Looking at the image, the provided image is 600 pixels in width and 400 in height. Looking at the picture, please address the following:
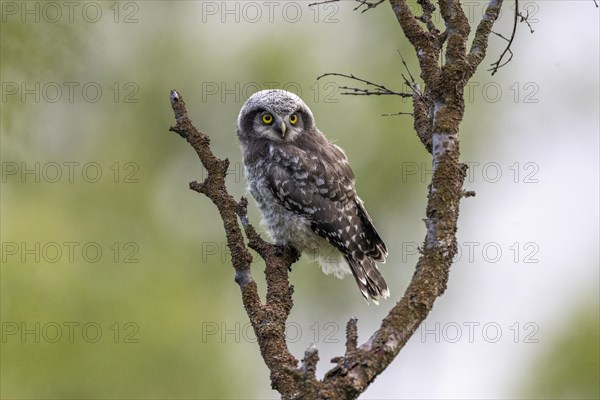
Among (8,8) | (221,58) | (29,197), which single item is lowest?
(29,197)

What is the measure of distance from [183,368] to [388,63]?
242 inches

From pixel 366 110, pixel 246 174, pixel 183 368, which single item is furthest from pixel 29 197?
pixel 246 174

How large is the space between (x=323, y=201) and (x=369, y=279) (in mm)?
643

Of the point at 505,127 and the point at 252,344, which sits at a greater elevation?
the point at 505,127

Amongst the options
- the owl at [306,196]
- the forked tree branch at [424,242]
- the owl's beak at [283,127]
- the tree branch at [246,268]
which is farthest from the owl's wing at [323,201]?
the tree branch at [246,268]

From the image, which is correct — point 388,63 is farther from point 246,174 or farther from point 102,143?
point 246,174

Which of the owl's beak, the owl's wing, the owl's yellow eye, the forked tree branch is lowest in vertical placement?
the forked tree branch

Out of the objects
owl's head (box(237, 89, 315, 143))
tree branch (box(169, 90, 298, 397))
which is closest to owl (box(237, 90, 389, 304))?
owl's head (box(237, 89, 315, 143))

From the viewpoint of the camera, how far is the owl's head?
304 inches

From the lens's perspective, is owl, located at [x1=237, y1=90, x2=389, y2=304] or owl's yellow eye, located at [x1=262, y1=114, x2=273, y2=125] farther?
owl's yellow eye, located at [x1=262, y1=114, x2=273, y2=125]

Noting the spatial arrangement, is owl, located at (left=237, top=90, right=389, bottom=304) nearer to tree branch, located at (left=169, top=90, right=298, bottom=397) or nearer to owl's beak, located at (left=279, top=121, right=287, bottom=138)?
owl's beak, located at (left=279, top=121, right=287, bottom=138)

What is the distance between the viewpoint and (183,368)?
16.5m

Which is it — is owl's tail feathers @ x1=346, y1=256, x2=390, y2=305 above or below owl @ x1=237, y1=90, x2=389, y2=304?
below

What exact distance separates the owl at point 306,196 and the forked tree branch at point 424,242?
1757 millimetres
